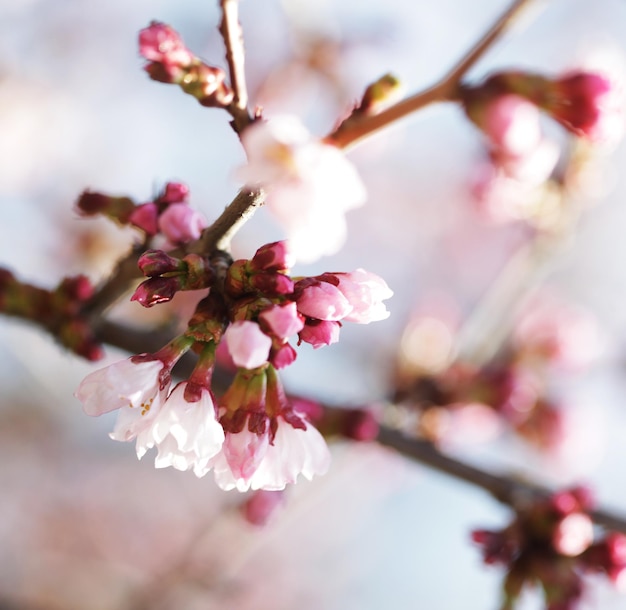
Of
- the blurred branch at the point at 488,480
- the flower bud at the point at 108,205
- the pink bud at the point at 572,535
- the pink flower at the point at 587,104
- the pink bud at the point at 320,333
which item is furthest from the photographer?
the blurred branch at the point at 488,480

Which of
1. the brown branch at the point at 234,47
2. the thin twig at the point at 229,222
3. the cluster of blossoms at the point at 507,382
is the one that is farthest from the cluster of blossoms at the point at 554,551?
the brown branch at the point at 234,47

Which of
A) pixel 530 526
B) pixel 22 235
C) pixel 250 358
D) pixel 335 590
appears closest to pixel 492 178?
pixel 530 526

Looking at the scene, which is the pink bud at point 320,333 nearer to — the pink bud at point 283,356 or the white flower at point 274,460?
the pink bud at point 283,356

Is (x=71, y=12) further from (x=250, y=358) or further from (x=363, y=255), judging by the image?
(x=250, y=358)

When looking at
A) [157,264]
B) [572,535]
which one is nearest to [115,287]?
[157,264]

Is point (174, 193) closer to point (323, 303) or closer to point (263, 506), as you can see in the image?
point (323, 303)

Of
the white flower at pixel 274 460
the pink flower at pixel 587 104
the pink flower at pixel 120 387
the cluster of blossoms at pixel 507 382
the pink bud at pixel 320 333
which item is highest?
the pink flower at pixel 587 104

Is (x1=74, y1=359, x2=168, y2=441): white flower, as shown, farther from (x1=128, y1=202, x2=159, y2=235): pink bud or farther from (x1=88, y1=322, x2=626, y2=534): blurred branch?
(x1=88, y1=322, x2=626, y2=534): blurred branch
